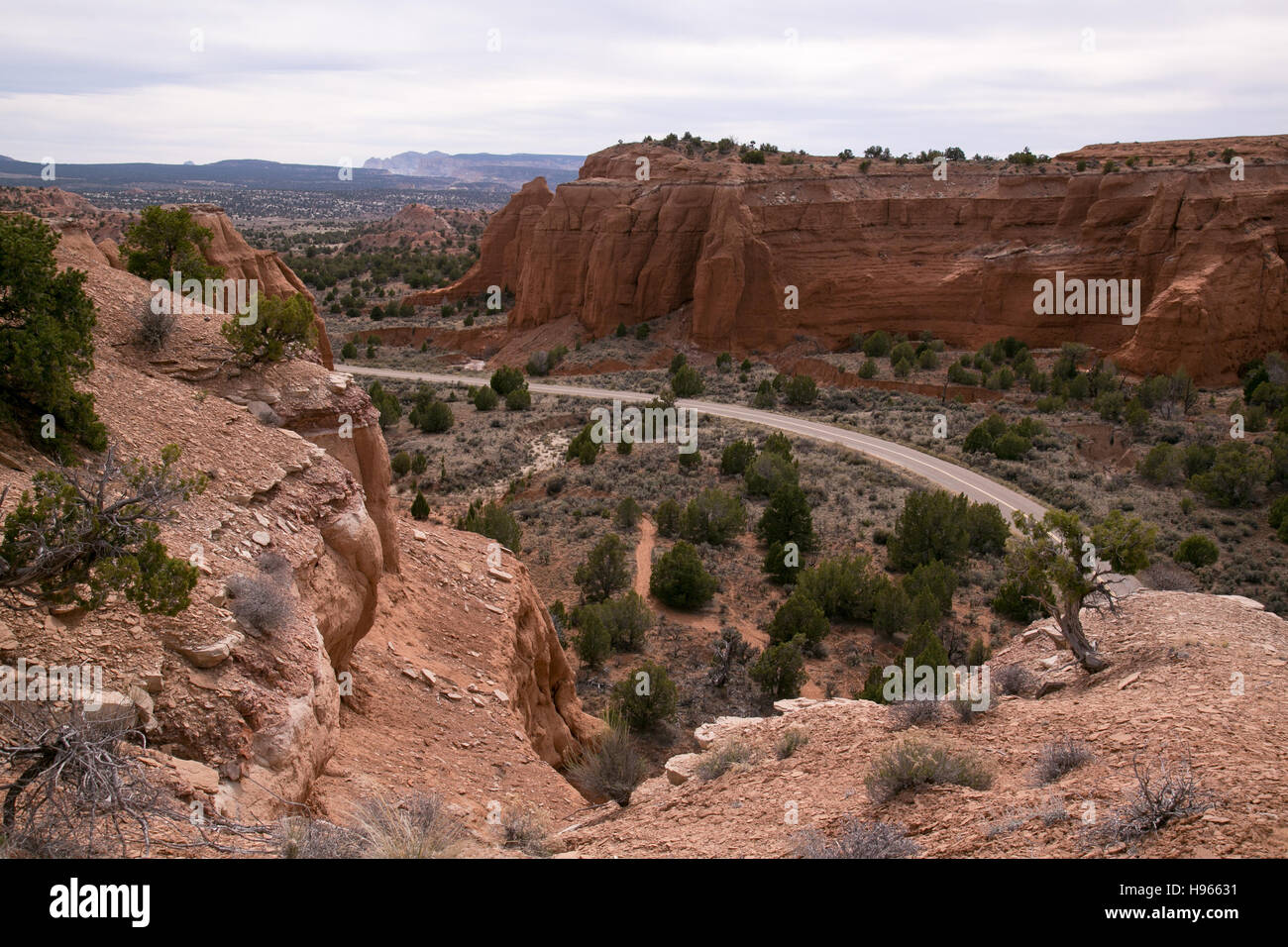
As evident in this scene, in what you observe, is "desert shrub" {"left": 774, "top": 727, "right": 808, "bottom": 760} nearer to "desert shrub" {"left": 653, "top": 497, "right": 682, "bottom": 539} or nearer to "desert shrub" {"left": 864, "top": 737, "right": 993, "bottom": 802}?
"desert shrub" {"left": 864, "top": 737, "right": 993, "bottom": 802}

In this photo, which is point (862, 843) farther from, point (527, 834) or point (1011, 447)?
point (1011, 447)

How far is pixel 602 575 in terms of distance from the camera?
23.8 metres

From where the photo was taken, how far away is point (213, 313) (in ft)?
41.5

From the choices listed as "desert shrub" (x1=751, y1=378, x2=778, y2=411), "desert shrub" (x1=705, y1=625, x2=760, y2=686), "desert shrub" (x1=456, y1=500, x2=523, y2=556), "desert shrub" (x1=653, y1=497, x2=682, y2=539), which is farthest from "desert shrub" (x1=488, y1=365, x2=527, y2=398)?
"desert shrub" (x1=705, y1=625, x2=760, y2=686)

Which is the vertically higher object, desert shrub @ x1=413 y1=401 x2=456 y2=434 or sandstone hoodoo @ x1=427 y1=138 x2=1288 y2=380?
sandstone hoodoo @ x1=427 y1=138 x2=1288 y2=380

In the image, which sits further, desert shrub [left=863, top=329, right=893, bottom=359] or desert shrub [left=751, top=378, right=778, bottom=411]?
desert shrub [left=863, top=329, right=893, bottom=359]

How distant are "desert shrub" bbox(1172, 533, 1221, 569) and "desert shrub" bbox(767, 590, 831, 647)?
486 inches

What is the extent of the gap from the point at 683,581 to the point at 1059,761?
15.4 meters

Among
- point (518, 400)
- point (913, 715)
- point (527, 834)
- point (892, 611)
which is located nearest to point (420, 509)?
point (892, 611)

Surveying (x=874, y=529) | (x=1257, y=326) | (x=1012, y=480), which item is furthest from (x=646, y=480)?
(x=1257, y=326)

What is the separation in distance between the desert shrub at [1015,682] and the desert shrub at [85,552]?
10301mm

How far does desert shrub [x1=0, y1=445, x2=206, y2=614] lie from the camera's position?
653 cm

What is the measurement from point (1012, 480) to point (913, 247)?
26.4 metres

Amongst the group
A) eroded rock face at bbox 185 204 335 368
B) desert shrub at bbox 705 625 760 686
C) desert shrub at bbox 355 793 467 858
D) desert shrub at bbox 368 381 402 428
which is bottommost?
desert shrub at bbox 705 625 760 686
